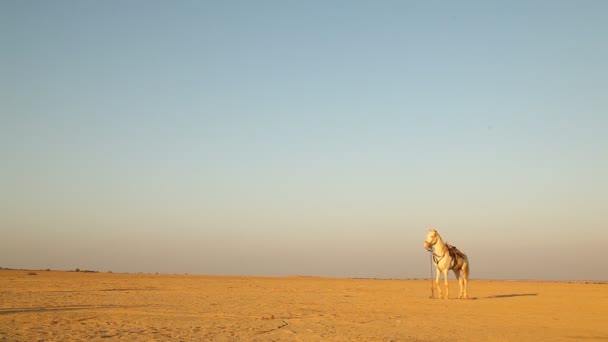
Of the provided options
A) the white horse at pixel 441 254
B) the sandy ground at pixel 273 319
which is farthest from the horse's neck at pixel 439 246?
the sandy ground at pixel 273 319

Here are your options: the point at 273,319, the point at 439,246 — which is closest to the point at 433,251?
the point at 439,246

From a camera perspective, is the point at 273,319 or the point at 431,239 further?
the point at 431,239

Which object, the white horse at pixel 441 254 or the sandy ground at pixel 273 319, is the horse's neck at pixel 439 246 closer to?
the white horse at pixel 441 254

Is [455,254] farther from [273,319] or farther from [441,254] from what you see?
[273,319]

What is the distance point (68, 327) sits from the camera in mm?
13812

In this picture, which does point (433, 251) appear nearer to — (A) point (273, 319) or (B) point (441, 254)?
(B) point (441, 254)

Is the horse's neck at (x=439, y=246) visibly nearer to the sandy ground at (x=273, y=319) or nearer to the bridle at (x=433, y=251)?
the bridle at (x=433, y=251)

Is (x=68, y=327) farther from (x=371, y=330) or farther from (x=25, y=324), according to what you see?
(x=371, y=330)

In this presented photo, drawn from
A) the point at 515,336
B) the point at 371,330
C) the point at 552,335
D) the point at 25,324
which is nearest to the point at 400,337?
the point at 371,330

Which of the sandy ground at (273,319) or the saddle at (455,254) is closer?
the sandy ground at (273,319)

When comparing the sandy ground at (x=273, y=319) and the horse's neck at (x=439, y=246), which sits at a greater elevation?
the horse's neck at (x=439, y=246)

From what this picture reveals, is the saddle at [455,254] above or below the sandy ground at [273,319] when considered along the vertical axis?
above

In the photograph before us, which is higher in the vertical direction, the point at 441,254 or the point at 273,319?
the point at 441,254

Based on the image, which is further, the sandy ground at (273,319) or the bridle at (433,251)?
the bridle at (433,251)
